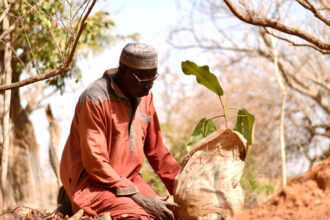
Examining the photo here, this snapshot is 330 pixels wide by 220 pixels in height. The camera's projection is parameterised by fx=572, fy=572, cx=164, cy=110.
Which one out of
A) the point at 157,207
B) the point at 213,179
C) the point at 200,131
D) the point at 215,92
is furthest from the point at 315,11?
the point at 157,207

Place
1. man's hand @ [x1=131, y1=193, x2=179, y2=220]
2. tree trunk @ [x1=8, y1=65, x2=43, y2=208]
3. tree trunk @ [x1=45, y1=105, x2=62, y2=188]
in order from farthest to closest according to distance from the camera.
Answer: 1. tree trunk @ [x1=8, y1=65, x2=43, y2=208]
2. tree trunk @ [x1=45, y1=105, x2=62, y2=188]
3. man's hand @ [x1=131, y1=193, x2=179, y2=220]

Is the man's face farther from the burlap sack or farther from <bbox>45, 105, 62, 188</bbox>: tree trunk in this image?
<bbox>45, 105, 62, 188</bbox>: tree trunk

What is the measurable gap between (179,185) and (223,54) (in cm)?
1375

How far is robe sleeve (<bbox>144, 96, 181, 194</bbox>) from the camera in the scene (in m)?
4.52

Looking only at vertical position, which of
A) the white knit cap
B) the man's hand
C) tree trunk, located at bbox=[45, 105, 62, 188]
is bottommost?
tree trunk, located at bbox=[45, 105, 62, 188]

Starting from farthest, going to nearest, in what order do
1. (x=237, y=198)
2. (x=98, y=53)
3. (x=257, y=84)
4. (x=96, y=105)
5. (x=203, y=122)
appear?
(x=257, y=84) → (x=98, y=53) → (x=203, y=122) → (x=96, y=105) → (x=237, y=198)

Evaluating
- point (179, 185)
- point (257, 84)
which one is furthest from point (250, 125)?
point (257, 84)

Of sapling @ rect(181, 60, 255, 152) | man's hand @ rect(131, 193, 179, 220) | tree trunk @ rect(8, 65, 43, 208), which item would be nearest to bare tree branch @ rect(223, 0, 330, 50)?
sapling @ rect(181, 60, 255, 152)

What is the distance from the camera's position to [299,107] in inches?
667

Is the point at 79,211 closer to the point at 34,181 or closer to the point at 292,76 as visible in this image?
the point at 34,181

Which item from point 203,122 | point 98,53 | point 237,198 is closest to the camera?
Result: point 237,198

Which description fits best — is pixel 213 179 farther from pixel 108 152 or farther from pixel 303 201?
pixel 303 201

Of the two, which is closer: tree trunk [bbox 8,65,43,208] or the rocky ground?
the rocky ground

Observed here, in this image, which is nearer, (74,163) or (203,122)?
(74,163)
